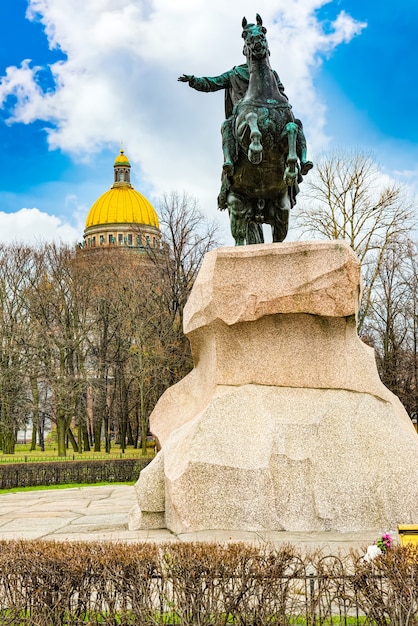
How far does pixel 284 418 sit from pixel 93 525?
3.07 metres

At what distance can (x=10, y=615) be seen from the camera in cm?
462

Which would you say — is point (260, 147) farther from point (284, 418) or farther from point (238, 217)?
point (284, 418)

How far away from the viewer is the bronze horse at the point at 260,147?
350 inches

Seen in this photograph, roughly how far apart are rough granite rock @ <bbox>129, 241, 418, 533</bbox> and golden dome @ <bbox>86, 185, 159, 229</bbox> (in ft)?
226

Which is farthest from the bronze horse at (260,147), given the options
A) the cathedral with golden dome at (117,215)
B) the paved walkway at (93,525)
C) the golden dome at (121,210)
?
the golden dome at (121,210)

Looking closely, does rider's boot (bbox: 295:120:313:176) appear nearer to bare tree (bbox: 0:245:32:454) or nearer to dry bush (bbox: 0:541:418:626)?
dry bush (bbox: 0:541:418:626)

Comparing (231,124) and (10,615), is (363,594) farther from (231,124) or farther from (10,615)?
(231,124)

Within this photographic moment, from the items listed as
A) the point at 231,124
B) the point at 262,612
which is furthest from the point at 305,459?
the point at 231,124

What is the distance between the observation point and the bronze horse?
8.90 metres

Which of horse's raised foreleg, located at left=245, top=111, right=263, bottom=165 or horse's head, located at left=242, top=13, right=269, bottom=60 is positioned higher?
horse's head, located at left=242, top=13, right=269, bottom=60

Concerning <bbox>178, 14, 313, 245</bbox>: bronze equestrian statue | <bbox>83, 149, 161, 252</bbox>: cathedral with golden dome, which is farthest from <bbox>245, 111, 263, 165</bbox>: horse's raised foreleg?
<bbox>83, 149, 161, 252</bbox>: cathedral with golden dome

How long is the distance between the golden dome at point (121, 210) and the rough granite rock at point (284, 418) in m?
69.0

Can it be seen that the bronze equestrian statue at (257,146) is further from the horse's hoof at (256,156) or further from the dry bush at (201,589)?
the dry bush at (201,589)

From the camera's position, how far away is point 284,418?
8.04 m
